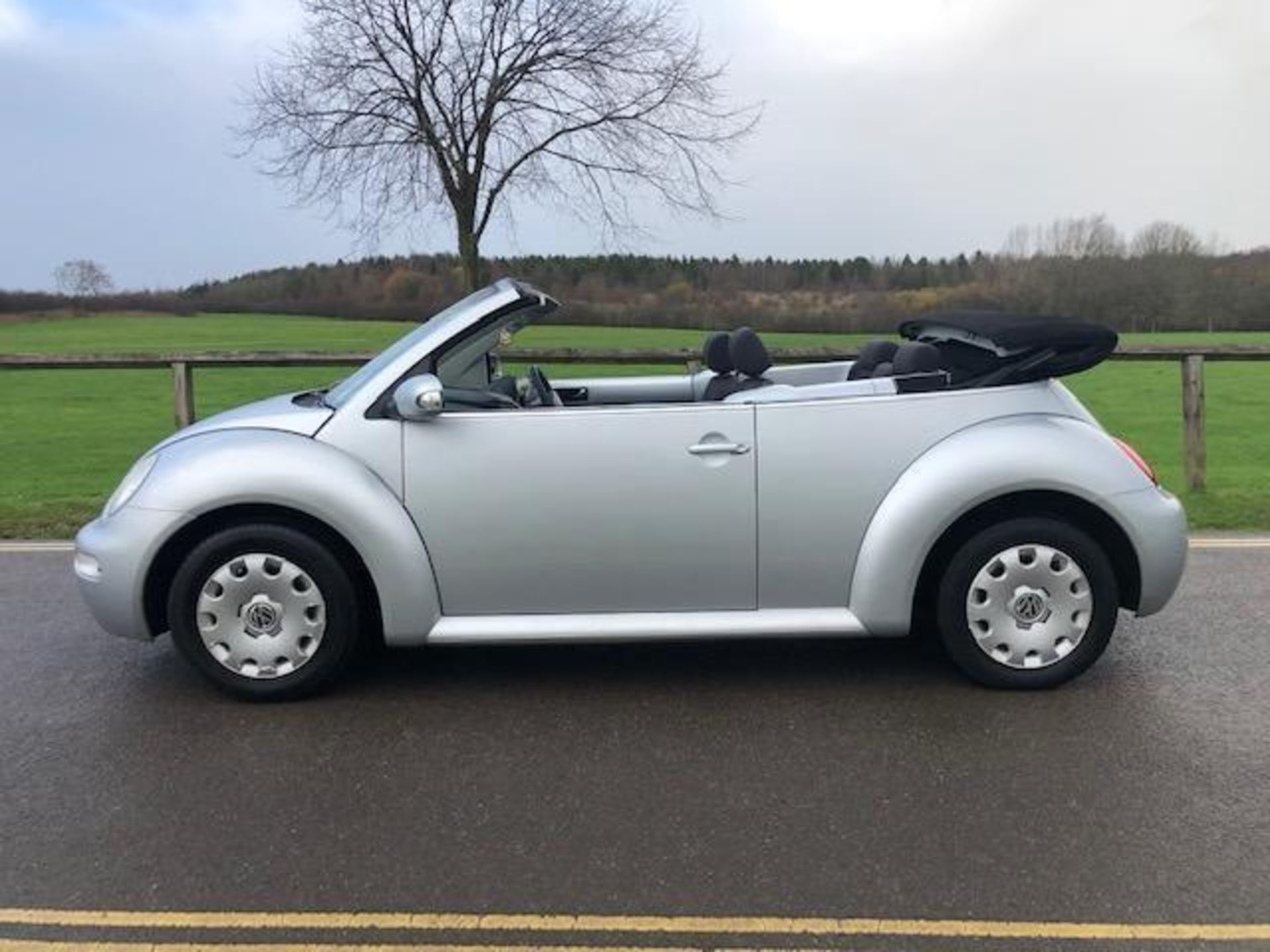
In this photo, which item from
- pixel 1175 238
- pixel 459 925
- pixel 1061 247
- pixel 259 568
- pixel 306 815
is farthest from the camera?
pixel 1175 238

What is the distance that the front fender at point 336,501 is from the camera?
4.35m

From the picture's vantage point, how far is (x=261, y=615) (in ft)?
14.5

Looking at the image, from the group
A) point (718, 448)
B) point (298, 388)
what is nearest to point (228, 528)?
point (718, 448)

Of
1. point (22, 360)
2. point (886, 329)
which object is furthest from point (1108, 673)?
point (886, 329)

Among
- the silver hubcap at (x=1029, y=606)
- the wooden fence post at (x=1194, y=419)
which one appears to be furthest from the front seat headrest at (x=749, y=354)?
the wooden fence post at (x=1194, y=419)

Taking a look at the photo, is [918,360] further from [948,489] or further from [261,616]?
[261,616]

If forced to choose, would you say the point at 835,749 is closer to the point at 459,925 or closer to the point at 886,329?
the point at 459,925

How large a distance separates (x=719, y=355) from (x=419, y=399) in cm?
182

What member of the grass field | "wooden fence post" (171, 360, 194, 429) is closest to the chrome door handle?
the grass field

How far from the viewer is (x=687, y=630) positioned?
14.5ft

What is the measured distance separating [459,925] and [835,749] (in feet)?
5.24

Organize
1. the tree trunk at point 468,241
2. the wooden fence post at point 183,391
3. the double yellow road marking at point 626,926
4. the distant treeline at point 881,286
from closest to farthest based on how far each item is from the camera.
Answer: the double yellow road marking at point 626,926, the wooden fence post at point 183,391, the tree trunk at point 468,241, the distant treeline at point 881,286

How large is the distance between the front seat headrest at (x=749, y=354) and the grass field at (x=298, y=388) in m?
4.30

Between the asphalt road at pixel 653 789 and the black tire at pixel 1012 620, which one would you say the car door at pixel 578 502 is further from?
the black tire at pixel 1012 620
